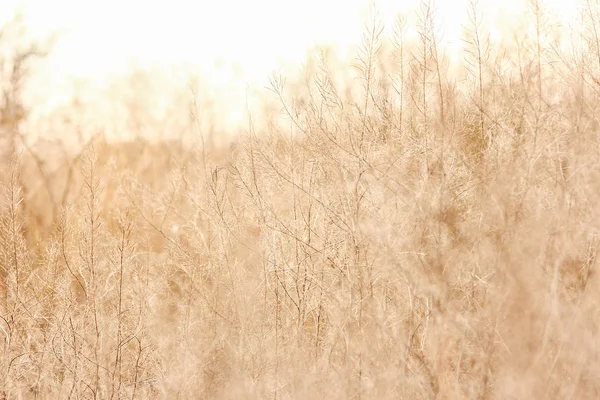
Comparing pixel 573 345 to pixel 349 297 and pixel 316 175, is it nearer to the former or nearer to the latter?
pixel 349 297

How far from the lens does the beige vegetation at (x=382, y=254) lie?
4316 millimetres

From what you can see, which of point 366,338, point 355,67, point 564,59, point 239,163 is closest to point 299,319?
point 366,338

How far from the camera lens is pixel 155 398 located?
26.1 ft

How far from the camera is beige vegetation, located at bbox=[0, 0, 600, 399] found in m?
4.32

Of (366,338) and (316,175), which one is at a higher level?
(316,175)

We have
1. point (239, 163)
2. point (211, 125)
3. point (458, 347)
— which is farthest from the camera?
point (211, 125)

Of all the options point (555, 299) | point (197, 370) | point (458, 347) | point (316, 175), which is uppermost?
point (316, 175)

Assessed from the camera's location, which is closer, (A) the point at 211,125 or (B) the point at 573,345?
(B) the point at 573,345

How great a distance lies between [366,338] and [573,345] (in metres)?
1.71

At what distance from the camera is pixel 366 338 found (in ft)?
17.5

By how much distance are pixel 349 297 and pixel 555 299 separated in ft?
7.12

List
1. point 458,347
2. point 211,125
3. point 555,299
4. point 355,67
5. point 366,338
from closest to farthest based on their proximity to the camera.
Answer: point 555,299
point 458,347
point 366,338
point 355,67
point 211,125

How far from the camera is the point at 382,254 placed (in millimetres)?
5469

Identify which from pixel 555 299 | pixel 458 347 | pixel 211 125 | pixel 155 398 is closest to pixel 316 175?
pixel 458 347
